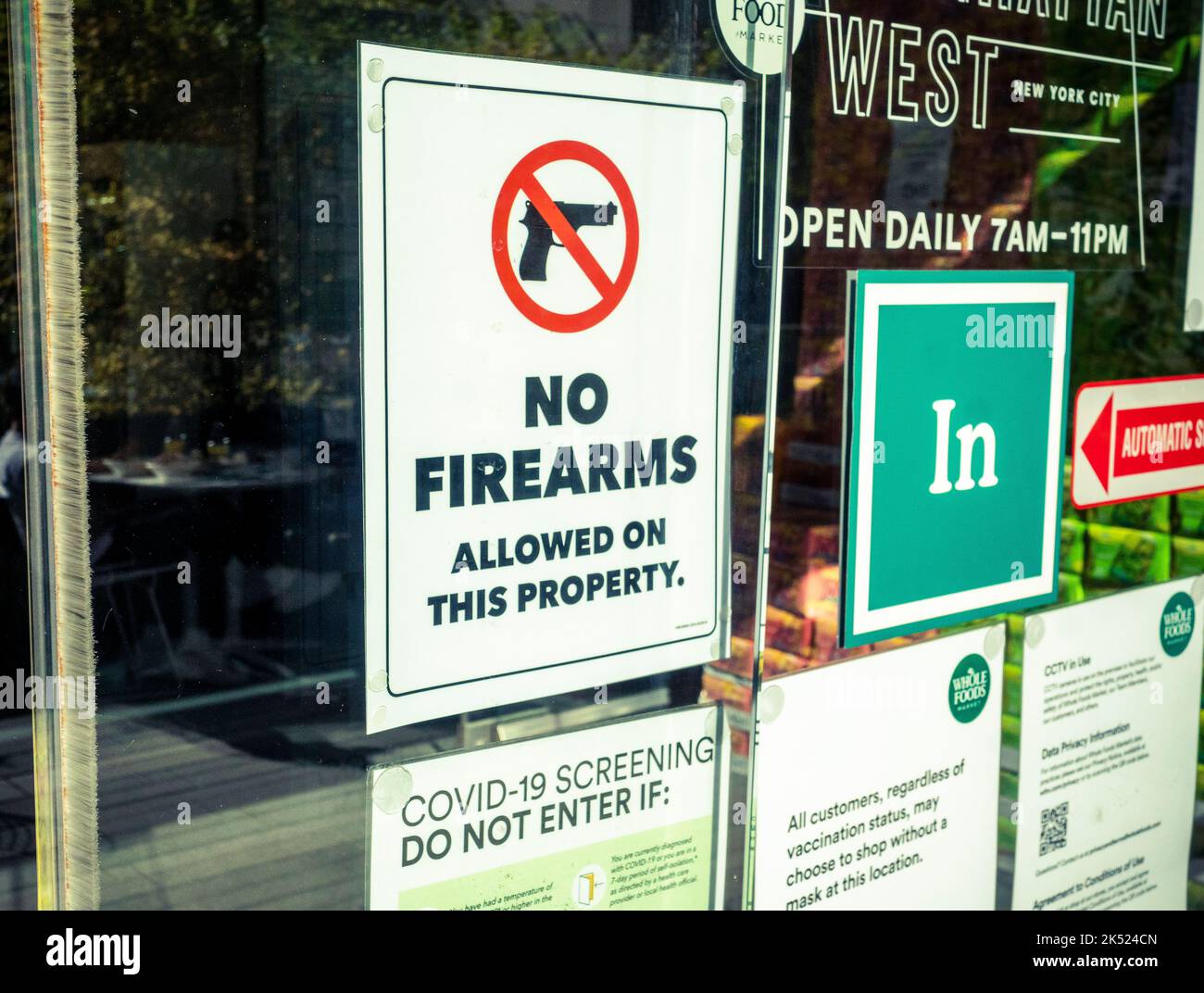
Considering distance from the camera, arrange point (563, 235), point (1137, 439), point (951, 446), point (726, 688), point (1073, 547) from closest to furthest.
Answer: point (563, 235) → point (726, 688) → point (951, 446) → point (1073, 547) → point (1137, 439)

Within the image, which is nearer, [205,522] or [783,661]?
[205,522]

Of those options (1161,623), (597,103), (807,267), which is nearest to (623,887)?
(807,267)

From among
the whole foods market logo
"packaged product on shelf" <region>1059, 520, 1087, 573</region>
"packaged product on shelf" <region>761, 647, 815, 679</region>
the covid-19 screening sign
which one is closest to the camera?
the covid-19 screening sign

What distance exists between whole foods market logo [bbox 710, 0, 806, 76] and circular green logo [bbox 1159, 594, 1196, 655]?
4.91ft

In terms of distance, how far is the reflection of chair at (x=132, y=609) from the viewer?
1.45m

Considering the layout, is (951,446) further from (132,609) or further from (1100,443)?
(132,609)

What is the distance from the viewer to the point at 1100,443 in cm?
249

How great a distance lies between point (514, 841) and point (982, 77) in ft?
4.80

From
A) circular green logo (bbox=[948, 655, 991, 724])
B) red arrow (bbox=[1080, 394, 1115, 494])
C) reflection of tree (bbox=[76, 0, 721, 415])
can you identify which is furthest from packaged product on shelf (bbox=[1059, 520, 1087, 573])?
reflection of tree (bbox=[76, 0, 721, 415])

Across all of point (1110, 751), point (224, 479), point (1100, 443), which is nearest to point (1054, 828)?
point (1110, 751)

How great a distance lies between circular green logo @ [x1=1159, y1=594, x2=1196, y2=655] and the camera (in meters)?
2.70

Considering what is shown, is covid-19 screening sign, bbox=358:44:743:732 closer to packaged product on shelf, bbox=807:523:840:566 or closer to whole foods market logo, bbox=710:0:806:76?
whole foods market logo, bbox=710:0:806:76

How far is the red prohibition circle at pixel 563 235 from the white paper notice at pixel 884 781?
0.67 metres

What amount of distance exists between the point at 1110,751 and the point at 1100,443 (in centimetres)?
64
